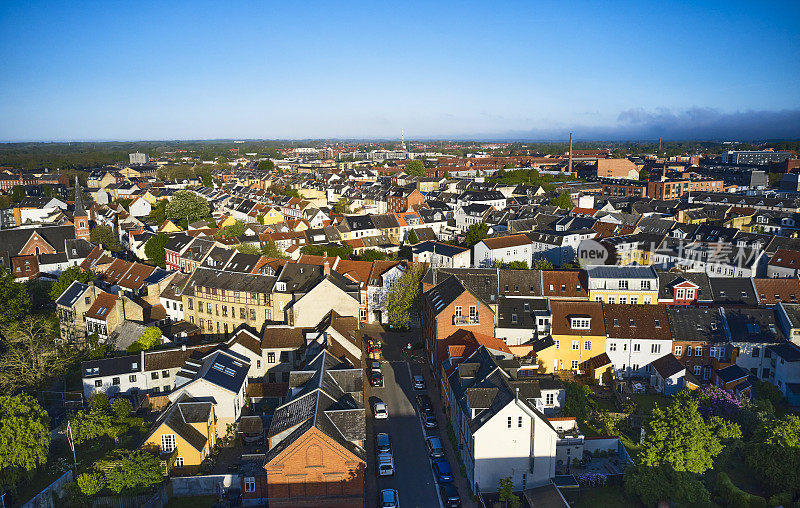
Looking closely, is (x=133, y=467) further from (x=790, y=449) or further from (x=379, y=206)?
(x=379, y=206)

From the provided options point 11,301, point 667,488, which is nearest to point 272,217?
point 11,301

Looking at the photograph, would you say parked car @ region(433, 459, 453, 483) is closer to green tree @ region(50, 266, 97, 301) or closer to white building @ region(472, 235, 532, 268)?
white building @ region(472, 235, 532, 268)

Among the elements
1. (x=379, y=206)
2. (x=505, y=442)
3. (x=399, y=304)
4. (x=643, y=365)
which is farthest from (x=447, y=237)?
(x=505, y=442)

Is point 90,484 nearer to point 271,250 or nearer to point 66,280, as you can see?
point 66,280

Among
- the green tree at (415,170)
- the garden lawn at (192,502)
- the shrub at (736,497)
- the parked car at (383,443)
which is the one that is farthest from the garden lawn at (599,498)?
the green tree at (415,170)

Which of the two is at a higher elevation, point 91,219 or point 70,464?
point 91,219

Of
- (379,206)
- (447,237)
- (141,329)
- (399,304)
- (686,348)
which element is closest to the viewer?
(686,348)

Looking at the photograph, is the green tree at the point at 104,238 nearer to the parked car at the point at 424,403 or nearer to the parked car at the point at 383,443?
the parked car at the point at 424,403
